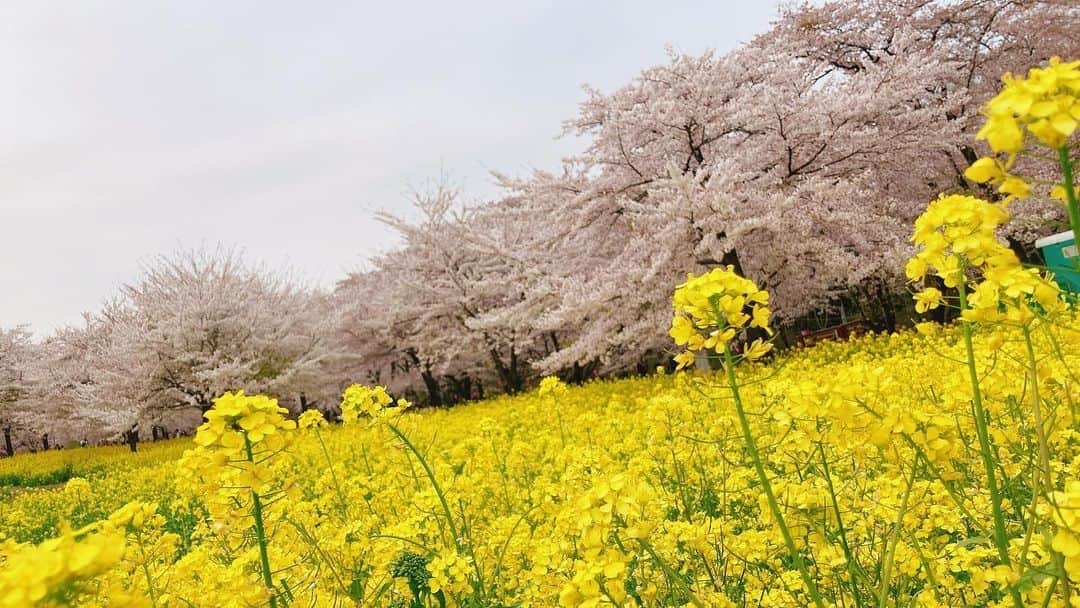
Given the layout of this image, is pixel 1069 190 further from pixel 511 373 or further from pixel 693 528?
pixel 511 373

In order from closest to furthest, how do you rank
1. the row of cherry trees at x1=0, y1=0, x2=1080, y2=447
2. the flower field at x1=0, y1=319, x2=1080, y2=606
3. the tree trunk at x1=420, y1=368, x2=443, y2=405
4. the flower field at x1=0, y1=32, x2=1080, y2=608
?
the flower field at x1=0, y1=32, x2=1080, y2=608 < the flower field at x1=0, y1=319, x2=1080, y2=606 < the row of cherry trees at x1=0, y1=0, x2=1080, y2=447 < the tree trunk at x1=420, y1=368, x2=443, y2=405

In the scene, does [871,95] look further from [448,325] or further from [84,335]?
[84,335]

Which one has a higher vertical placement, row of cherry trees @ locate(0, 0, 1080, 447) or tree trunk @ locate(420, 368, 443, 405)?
row of cherry trees @ locate(0, 0, 1080, 447)

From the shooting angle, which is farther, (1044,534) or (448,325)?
(448,325)

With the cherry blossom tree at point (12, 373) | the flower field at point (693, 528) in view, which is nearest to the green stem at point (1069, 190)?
the flower field at point (693, 528)

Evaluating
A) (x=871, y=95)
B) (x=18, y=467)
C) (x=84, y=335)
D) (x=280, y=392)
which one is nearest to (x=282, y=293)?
(x=280, y=392)

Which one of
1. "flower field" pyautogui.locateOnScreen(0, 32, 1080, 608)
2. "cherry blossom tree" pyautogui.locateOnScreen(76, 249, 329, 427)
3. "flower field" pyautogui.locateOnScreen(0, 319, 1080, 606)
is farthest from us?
"cherry blossom tree" pyautogui.locateOnScreen(76, 249, 329, 427)

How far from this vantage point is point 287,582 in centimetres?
265

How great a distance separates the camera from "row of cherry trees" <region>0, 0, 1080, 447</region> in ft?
37.0

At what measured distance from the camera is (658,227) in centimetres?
1117

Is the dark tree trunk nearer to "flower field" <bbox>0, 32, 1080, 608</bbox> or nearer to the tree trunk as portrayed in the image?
the tree trunk

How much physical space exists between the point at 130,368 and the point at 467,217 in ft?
31.5

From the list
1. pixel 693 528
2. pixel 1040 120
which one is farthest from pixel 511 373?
pixel 1040 120

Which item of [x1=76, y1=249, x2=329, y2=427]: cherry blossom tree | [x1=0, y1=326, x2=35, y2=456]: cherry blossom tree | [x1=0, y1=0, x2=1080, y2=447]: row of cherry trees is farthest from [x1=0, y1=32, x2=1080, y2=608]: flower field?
[x1=0, y1=326, x2=35, y2=456]: cherry blossom tree
